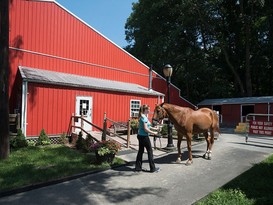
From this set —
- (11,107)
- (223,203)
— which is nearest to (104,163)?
(223,203)

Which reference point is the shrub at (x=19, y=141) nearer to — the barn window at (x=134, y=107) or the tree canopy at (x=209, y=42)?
the barn window at (x=134, y=107)

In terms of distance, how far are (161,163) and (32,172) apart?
3915 mm

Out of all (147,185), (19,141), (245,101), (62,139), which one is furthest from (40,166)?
(245,101)

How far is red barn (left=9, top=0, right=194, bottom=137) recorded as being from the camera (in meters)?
12.8

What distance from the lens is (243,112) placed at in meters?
26.9

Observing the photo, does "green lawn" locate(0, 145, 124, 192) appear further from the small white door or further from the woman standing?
the small white door

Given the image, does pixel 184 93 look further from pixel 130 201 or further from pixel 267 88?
pixel 130 201

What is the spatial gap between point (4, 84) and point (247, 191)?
7763mm

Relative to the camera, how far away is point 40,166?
7.89 m

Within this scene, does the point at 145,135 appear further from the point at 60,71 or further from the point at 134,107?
the point at 134,107

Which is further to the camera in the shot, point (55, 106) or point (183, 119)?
point (55, 106)

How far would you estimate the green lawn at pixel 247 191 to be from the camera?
5.29m

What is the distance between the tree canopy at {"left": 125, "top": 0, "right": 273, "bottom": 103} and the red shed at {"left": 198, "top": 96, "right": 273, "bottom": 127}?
3358 millimetres

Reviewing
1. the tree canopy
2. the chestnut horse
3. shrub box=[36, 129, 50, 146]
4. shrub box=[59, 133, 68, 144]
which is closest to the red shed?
the tree canopy
